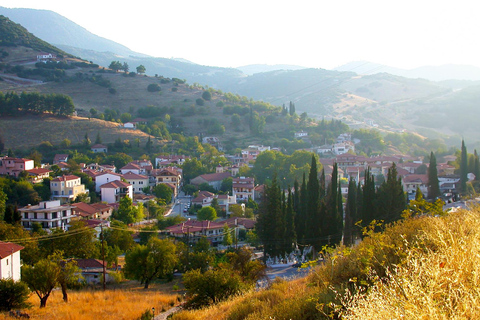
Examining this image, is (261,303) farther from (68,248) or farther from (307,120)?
(307,120)

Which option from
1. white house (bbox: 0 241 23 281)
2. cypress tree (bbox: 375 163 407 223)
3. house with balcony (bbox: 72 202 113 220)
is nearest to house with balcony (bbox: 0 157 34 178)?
house with balcony (bbox: 72 202 113 220)

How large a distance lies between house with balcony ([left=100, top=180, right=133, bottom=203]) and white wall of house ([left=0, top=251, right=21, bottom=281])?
57.3 ft

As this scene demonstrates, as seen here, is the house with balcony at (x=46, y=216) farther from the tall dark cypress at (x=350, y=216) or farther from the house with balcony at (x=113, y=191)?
the tall dark cypress at (x=350, y=216)

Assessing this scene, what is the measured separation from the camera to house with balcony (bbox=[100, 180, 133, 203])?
1388 inches

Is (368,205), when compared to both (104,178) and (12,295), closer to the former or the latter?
(12,295)

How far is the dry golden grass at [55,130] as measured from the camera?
51.7m

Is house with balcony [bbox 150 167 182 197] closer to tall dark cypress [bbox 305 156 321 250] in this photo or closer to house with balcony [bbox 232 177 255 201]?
house with balcony [bbox 232 177 255 201]

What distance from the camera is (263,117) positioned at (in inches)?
2827

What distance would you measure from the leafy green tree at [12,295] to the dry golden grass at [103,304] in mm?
446

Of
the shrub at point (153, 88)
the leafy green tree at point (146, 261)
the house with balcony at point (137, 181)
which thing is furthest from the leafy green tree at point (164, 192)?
the shrub at point (153, 88)

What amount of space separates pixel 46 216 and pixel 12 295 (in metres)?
13.2

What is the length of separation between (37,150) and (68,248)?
30.2 metres

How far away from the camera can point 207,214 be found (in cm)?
3272

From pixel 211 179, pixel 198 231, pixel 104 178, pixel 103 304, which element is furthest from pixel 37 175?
pixel 103 304
